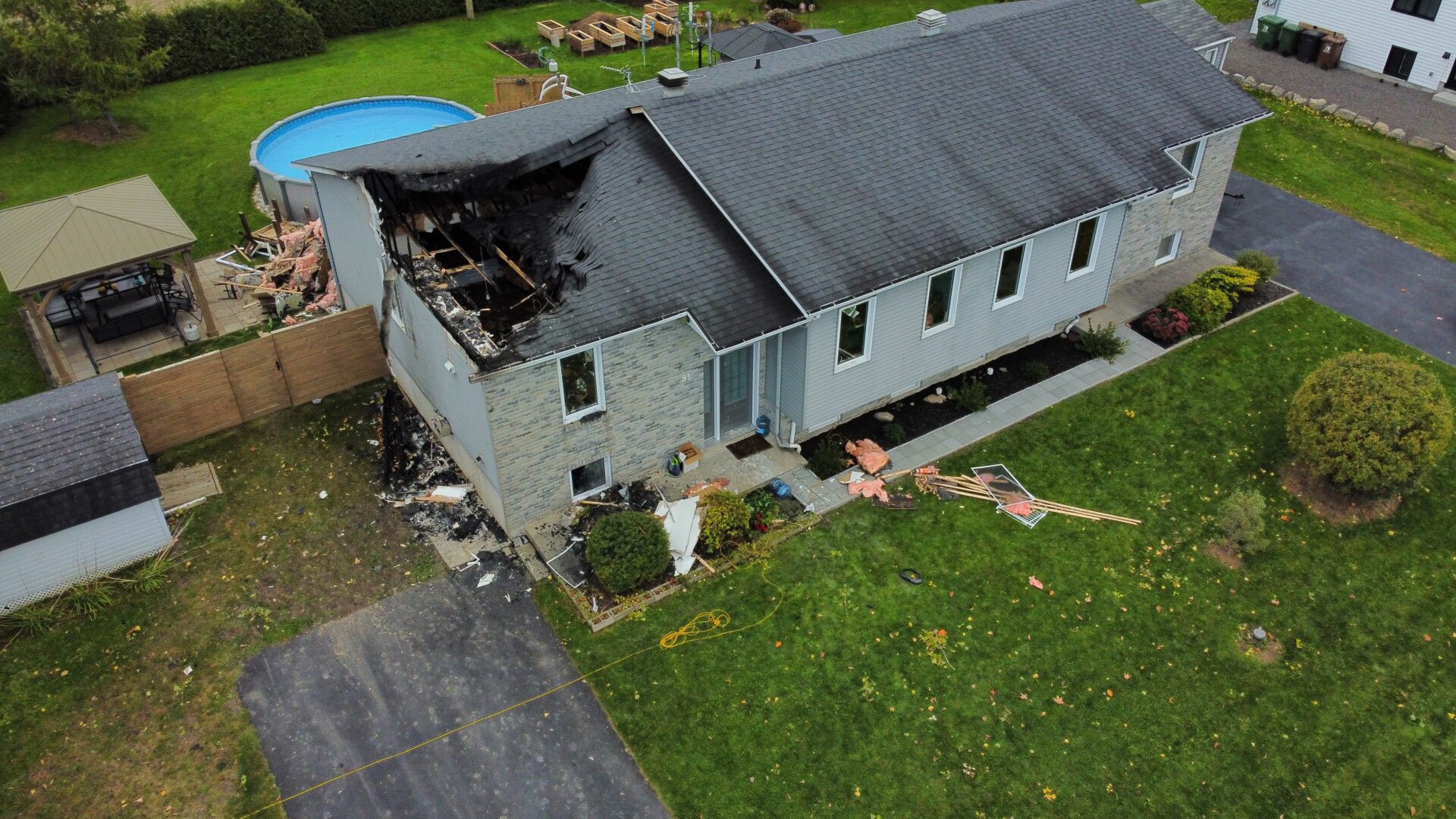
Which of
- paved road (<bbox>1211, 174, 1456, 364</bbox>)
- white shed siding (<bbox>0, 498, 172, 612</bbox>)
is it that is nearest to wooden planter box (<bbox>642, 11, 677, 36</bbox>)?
paved road (<bbox>1211, 174, 1456, 364</bbox>)

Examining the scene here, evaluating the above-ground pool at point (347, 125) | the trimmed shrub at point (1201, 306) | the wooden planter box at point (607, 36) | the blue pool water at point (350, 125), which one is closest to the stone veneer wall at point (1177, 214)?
the trimmed shrub at point (1201, 306)

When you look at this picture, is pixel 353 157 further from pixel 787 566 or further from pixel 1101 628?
pixel 1101 628

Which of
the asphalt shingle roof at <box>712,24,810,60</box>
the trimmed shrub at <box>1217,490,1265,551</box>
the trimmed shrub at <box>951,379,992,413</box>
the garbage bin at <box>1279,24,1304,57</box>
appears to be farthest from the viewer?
the garbage bin at <box>1279,24,1304,57</box>

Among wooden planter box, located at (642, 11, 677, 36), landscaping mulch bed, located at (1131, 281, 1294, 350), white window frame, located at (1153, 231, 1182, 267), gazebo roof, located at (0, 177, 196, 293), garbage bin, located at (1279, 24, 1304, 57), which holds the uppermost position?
gazebo roof, located at (0, 177, 196, 293)

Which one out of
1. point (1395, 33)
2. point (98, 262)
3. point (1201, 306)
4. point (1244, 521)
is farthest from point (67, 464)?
point (1395, 33)

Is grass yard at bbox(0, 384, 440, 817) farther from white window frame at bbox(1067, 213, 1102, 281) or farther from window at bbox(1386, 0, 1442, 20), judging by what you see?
window at bbox(1386, 0, 1442, 20)

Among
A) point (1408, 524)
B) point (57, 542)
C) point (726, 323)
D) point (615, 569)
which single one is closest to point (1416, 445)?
point (1408, 524)
